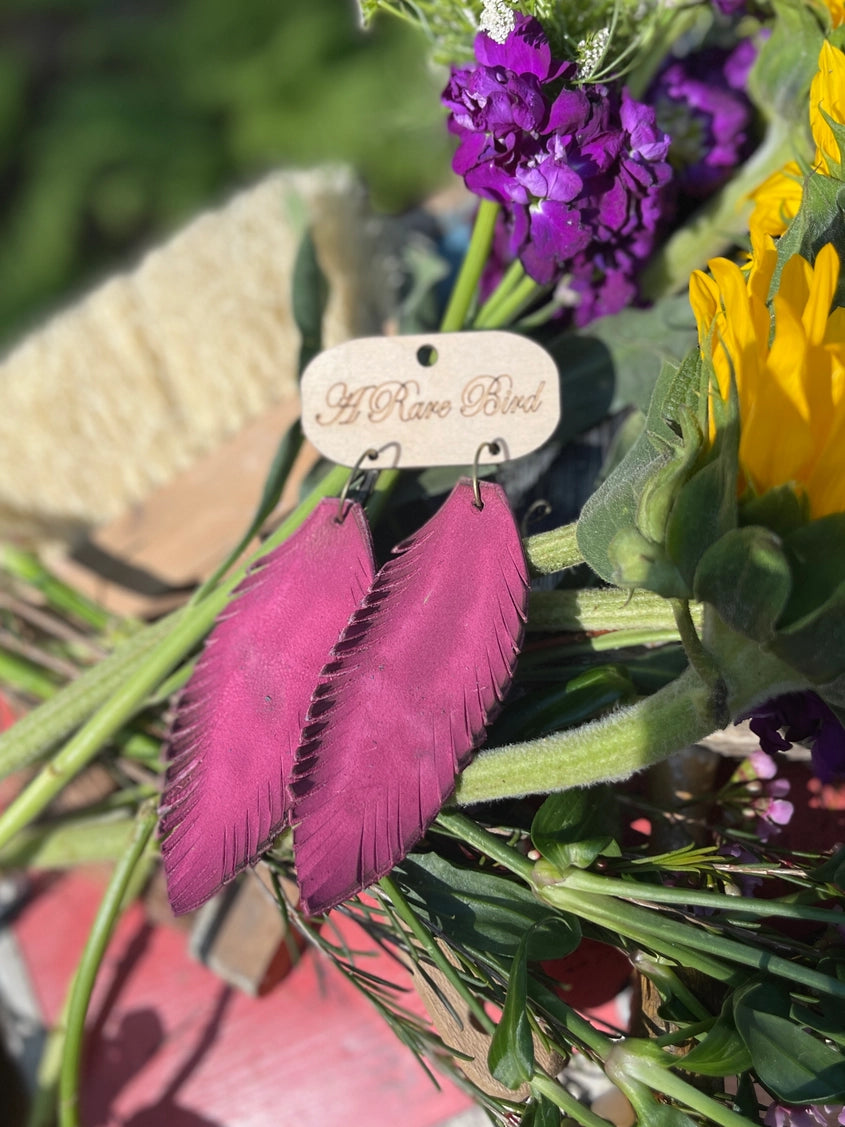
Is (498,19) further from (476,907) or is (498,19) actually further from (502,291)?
(476,907)

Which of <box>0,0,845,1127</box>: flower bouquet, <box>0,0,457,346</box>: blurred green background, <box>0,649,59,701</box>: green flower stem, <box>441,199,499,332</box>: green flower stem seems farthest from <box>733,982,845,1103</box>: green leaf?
<box>0,0,457,346</box>: blurred green background

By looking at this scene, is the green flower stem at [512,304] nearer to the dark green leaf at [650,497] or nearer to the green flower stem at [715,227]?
the green flower stem at [715,227]

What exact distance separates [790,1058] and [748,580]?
0.18 metres

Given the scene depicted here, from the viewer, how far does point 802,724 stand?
390 millimetres

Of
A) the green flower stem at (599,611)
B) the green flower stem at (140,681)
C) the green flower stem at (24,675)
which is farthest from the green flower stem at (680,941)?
the green flower stem at (24,675)

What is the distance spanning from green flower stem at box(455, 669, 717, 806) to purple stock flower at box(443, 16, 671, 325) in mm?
231

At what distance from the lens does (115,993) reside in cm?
74

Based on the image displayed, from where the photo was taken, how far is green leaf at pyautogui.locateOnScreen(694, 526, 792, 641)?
29 centimetres

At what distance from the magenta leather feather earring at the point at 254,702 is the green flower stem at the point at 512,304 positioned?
0.18 metres

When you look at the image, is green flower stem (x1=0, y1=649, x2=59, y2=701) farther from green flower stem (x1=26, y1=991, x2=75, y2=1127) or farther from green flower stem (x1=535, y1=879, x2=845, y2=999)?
green flower stem (x1=535, y1=879, x2=845, y2=999)

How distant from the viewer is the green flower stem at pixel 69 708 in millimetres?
572

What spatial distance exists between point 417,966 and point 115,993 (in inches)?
17.2

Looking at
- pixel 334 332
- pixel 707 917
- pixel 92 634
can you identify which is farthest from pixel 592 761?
pixel 334 332

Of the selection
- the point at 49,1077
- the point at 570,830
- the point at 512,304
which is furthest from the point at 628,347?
the point at 49,1077
